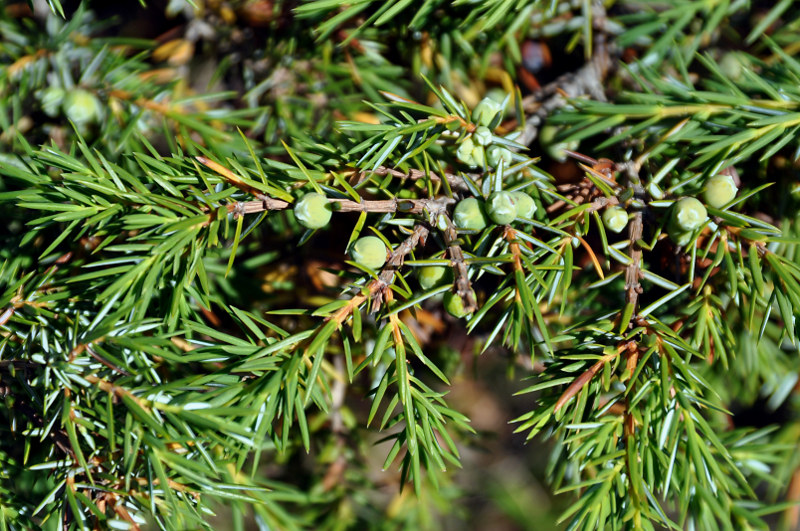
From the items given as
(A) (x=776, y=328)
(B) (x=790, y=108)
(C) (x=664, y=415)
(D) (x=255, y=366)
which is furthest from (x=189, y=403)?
(A) (x=776, y=328)

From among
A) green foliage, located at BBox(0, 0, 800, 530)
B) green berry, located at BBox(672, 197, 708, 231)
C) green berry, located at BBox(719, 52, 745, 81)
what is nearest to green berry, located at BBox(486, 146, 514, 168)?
green foliage, located at BBox(0, 0, 800, 530)

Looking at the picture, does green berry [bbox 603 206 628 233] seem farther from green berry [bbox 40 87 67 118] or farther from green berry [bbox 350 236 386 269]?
green berry [bbox 40 87 67 118]

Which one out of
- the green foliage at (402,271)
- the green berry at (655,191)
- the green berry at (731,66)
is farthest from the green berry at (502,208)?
the green berry at (731,66)

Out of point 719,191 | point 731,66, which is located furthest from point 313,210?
point 731,66

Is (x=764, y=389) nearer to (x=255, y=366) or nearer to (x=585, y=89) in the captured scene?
(x=585, y=89)

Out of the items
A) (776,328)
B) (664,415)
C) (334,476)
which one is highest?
(664,415)

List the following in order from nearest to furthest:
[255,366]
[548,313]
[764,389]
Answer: [255,366] → [548,313] → [764,389]

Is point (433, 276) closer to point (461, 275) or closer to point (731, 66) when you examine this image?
point (461, 275)
